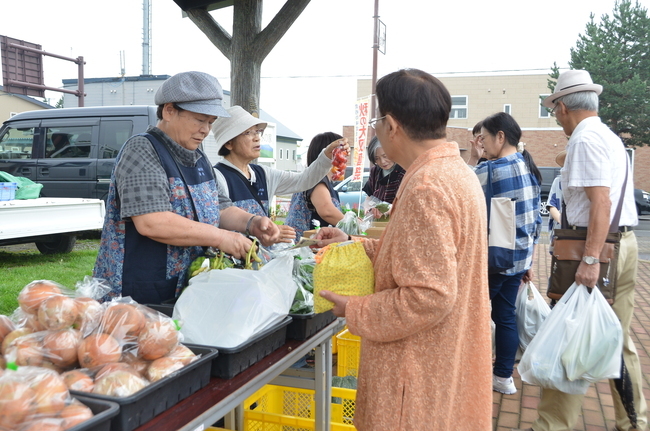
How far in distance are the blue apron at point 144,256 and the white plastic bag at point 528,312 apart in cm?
294

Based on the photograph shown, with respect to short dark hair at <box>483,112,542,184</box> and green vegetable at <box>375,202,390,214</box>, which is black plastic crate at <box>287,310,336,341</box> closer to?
green vegetable at <box>375,202,390,214</box>

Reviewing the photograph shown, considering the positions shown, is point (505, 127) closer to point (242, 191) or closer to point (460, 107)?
point (242, 191)

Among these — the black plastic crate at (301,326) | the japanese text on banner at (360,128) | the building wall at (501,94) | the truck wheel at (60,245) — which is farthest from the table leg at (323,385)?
the building wall at (501,94)

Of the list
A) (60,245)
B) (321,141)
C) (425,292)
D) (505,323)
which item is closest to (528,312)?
(505,323)

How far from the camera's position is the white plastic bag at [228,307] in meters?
1.59

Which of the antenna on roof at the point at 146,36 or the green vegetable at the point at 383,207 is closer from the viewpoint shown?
the green vegetable at the point at 383,207

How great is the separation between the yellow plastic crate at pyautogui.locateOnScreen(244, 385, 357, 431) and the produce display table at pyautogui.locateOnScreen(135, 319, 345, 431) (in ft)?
0.34

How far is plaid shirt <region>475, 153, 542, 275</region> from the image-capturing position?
356cm

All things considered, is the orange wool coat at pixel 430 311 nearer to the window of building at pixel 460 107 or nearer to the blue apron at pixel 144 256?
the blue apron at pixel 144 256

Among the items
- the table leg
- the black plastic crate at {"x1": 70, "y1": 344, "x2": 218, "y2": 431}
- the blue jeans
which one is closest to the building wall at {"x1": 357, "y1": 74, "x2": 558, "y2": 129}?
the blue jeans

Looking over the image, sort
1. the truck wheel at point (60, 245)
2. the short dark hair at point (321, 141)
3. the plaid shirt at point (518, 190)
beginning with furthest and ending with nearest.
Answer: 1. the truck wheel at point (60, 245)
2. the short dark hair at point (321, 141)
3. the plaid shirt at point (518, 190)

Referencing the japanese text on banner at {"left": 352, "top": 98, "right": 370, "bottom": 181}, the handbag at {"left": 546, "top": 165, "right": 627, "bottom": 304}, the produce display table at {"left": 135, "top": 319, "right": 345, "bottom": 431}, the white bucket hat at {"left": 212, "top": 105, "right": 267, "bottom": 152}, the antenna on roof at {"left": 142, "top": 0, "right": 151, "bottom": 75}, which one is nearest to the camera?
the produce display table at {"left": 135, "top": 319, "right": 345, "bottom": 431}

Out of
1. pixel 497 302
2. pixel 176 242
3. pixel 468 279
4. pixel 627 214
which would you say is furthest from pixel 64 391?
pixel 497 302

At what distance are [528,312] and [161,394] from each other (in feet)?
11.2
